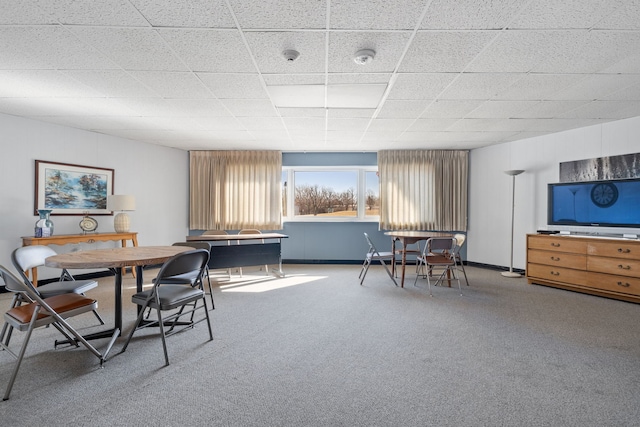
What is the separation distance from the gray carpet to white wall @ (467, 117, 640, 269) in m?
2.19

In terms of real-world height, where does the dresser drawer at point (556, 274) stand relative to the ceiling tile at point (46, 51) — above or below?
below

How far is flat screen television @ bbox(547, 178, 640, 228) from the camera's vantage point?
161 inches

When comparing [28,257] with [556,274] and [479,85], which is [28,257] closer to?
[479,85]

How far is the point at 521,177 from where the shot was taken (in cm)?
550

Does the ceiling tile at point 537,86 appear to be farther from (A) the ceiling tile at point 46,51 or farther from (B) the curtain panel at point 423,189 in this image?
(A) the ceiling tile at point 46,51

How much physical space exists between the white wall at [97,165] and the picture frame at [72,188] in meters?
0.09

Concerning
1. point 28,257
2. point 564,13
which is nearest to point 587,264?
point 564,13

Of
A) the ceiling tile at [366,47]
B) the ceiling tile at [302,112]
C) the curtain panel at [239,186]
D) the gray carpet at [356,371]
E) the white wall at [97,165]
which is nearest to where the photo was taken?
the gray carpet at [356,371]

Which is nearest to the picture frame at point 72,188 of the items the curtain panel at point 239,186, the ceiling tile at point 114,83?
the curtain panel at point 239,186

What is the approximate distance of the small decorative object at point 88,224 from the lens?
4.79 metres

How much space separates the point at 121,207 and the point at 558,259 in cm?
656

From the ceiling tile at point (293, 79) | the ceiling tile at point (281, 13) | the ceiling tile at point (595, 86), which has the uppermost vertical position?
the ceiling tile at point (293, 79)

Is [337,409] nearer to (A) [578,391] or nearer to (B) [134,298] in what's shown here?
(A) [578,391]

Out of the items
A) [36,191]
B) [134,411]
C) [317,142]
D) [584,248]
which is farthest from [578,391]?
[36,191]
